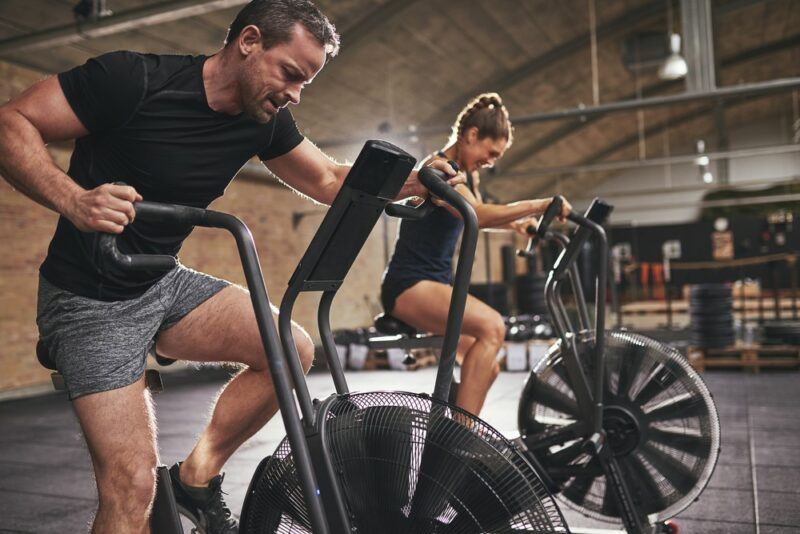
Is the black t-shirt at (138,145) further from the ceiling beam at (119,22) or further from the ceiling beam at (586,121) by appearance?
the ceiling beam at (586,121)

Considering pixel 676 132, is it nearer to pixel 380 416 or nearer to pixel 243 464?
pixel 243 464

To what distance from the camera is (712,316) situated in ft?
22.8

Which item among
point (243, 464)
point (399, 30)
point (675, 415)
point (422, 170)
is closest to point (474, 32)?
point (399, 30)

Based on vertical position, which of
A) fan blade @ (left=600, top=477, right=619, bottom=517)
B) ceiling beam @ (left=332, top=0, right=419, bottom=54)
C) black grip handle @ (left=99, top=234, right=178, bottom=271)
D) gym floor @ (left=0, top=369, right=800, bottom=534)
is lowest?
gym floor @ (left=0, top=369, right=800, bottom=534)

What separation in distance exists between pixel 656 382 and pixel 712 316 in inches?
197

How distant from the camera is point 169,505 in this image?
1602mm

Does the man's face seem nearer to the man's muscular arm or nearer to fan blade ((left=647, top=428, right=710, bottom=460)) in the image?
the man's muscular arm

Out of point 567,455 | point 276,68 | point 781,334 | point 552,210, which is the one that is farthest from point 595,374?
point 781,334

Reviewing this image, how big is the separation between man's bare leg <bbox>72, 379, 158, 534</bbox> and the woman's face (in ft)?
5.26

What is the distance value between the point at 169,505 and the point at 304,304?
31.7 ft

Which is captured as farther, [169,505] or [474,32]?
[474,32]

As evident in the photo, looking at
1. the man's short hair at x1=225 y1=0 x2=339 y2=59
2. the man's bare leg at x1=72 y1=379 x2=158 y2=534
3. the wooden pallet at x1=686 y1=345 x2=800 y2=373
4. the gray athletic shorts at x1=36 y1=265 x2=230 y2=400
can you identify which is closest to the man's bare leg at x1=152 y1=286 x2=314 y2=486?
the gray athletic shorts at x1=36 y1=265 x2=230 y2=400

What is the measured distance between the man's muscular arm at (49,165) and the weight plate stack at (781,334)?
721cm

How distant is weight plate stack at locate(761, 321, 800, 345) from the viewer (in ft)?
22.8
